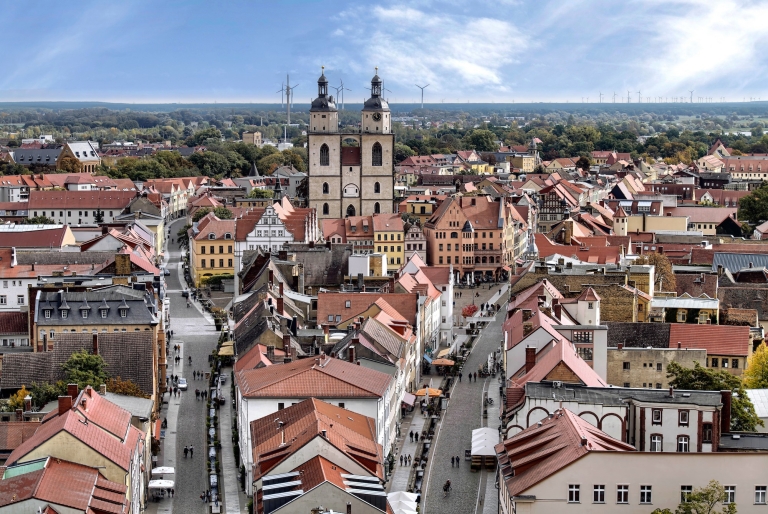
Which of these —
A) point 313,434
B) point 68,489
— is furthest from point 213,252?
point 68,489

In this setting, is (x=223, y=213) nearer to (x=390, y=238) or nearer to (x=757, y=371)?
(x=390, y=238)

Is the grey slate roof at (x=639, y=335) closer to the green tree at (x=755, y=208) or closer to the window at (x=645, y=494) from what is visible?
the window at (x=645, y=494)

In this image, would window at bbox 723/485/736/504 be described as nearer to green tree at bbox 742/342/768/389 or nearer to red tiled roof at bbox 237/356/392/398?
red tiled roof at bbox 237/356/392/398

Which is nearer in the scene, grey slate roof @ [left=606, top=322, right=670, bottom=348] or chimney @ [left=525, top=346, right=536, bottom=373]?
chimney @ [left=525, top=346, right=536, bottom=373]

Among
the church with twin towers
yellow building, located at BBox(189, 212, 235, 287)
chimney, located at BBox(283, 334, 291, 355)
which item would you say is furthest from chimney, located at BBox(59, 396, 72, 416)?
the church with twin towers

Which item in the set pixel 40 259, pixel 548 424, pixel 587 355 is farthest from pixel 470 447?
pixel 40 259

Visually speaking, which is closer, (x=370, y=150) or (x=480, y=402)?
(x=480, y=402)

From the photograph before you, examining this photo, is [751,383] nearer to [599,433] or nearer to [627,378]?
[627,378]
